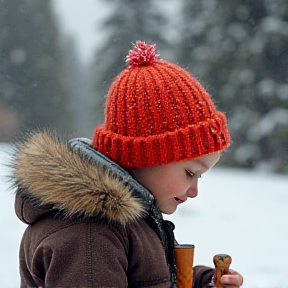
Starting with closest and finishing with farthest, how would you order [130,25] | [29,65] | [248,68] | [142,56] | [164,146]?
[164,146] → [142,56] → [248,68] → [130,25] → [29,65]

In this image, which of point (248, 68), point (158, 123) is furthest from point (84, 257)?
point (248, 68)

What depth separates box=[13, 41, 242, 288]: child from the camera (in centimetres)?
153

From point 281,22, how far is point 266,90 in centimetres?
197

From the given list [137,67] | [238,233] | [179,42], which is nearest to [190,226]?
[238,233]

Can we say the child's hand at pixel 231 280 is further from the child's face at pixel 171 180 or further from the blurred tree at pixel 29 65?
the blurred tree at pixel 29 65

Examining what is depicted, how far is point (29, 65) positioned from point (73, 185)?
1769cm

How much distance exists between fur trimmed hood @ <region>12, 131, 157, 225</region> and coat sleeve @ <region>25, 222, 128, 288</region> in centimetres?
5

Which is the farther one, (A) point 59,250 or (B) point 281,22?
(B) point 281,22

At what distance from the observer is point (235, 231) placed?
6418 millimetres

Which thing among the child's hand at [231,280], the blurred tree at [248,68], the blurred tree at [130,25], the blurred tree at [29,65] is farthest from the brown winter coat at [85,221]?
the blurred tree at [130,25]

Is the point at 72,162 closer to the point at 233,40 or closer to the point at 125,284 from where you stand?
the point at 125,284

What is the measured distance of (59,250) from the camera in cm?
150

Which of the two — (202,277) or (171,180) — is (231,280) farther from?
(171,180)

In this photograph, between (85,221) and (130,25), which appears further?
(130,25)
